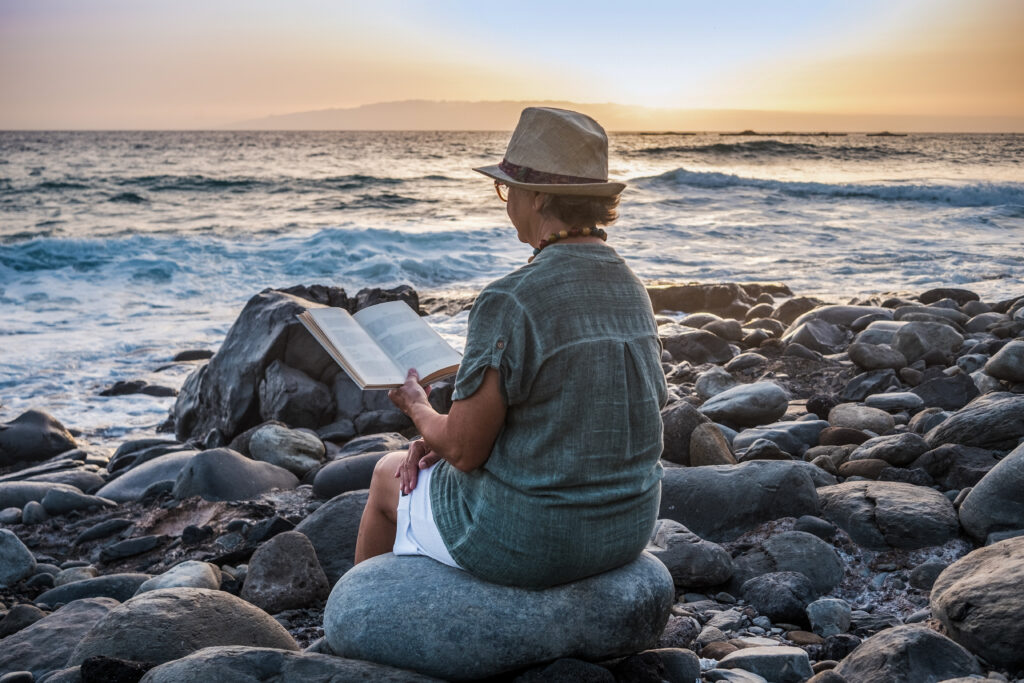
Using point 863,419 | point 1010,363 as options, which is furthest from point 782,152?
point 863,419

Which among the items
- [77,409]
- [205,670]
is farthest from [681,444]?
[77,409]

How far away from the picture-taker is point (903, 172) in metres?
38.3

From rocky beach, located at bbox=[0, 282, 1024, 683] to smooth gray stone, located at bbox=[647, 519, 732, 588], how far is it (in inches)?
0.6

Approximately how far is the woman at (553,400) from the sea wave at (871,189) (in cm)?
2776

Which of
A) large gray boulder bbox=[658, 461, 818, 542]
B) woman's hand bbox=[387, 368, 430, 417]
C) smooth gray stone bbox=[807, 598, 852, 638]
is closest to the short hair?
woman's hand bbox=[387, 368, 430, 417]

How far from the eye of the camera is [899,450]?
4887 mm

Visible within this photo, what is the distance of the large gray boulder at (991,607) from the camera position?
2738mm

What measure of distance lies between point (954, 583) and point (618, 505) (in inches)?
56.5

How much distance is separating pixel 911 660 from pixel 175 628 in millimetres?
2388

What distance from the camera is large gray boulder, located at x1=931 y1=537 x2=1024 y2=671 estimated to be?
2738 millimetres

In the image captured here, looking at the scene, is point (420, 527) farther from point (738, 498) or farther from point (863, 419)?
point (863, 419)

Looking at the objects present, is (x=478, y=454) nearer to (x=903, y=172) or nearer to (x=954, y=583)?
(x=954, y=583)

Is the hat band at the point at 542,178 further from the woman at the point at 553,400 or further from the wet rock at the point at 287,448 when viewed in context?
the wet rock at the point at 287,448

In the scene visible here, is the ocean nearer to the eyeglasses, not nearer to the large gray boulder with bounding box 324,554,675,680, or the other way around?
the large gray boulder with bounding box 324,554,675,680
